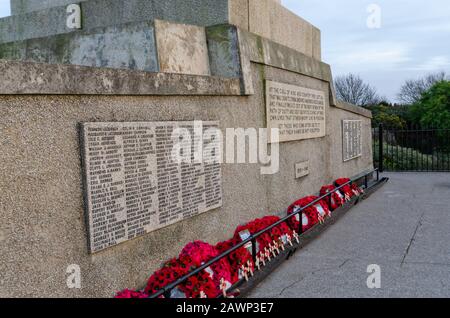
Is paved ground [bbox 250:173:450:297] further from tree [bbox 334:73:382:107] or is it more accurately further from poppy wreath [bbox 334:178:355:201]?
tree [bbox 334:73:382:107]

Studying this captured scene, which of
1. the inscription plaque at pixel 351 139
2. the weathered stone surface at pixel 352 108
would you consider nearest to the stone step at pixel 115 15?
the weathered stone surface at pixel 352 108

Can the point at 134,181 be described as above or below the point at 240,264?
→ above

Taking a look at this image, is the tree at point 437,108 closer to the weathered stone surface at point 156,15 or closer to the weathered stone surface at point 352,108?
the weathered stone surface at point 352,108

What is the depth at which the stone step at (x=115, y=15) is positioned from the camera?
245 inches

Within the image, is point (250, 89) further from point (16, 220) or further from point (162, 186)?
point (16, 220)

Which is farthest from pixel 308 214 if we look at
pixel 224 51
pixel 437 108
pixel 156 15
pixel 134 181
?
pixel 437 108

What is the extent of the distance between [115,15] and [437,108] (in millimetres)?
31301

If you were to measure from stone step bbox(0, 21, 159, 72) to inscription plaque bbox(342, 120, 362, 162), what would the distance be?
22.3 ft

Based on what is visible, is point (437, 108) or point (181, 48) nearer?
point (181, 48)

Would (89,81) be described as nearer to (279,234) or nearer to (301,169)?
(279,234)

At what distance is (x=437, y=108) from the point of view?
32.8 metres

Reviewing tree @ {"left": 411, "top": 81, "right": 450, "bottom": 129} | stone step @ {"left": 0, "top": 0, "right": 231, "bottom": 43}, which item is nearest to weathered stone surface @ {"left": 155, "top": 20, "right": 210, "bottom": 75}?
stone step @ {"left": 0, "top": 0, "right": 231, "bottom": 43}

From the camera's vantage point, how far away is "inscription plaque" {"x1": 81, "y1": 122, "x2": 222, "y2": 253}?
3.64m
